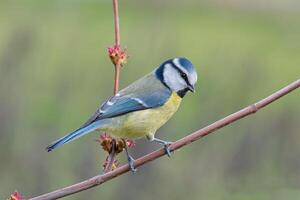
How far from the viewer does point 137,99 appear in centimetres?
420

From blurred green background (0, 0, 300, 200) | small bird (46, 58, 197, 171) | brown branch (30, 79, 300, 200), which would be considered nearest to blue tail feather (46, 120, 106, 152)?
small bird (46, 58, 197, 171)

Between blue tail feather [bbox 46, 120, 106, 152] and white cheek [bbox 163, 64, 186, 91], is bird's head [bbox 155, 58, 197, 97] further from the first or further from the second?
blue tail feather [bbox 46, 120, 106, 152]

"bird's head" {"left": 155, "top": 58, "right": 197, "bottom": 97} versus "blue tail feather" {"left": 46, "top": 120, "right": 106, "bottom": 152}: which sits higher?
"bird's head" {"left": 155, "top": 58, "right": 197, "bottom": 97}

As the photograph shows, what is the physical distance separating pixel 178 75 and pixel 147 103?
0.66ft

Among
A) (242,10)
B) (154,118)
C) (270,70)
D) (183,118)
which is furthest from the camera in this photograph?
(242,10)

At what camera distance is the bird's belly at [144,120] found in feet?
13.1

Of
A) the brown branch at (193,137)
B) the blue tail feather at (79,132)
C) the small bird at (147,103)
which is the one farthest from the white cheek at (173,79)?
the brown branch at (193,137)

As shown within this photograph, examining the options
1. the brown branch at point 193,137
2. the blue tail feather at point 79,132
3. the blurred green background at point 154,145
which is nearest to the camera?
the brown branch at point 193,137

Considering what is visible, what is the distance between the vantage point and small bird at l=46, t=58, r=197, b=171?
3945mm

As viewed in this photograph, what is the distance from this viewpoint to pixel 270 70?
1227 centimetres

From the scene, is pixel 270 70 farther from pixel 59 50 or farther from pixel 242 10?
pixel 242 10

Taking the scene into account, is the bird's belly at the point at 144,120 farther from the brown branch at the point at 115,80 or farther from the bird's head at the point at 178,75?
the brown branch at the point at 115,80

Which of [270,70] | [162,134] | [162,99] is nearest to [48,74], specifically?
[270,70]

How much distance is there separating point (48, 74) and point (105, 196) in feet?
14.3
